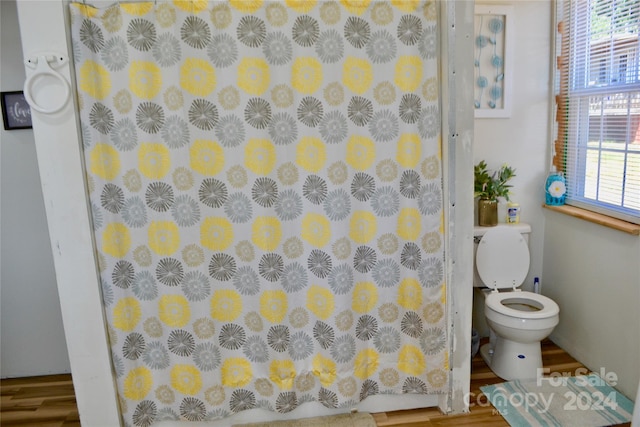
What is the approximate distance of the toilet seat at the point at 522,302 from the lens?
2373 millimetres

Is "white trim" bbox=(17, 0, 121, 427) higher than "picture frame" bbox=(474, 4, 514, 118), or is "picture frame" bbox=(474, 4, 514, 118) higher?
"picture frame" bbox=(474, 4, 514, 118)

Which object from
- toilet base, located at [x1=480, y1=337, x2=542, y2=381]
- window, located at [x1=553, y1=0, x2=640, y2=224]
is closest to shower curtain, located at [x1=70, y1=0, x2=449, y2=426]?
toilet base, located at [x1=480, y1=337, x2=542, y2=381]

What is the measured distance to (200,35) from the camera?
1892 mm

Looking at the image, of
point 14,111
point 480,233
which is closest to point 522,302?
point 480,233

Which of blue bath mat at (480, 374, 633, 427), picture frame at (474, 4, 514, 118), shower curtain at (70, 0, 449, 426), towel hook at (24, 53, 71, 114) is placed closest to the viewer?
towel hook at (24, 53, 71, 114)

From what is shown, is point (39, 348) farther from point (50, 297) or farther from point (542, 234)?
point (542, 234)

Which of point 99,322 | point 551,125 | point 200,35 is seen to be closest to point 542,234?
point 551,125

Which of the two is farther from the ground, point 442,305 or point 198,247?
point 198,247

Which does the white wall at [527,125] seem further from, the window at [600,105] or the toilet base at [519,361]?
the toilet base at [519,361]

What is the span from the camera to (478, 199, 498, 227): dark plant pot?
8.92ft

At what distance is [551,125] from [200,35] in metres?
2.22

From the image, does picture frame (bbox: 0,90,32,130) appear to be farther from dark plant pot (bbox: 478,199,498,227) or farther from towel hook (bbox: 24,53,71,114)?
dark plant pot (bbox: 478,199,498,227)

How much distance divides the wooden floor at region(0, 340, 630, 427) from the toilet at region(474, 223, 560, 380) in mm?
143

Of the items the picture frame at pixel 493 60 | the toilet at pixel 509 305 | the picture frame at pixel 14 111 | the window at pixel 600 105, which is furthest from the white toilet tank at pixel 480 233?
the picture frame at pixel 14 111
